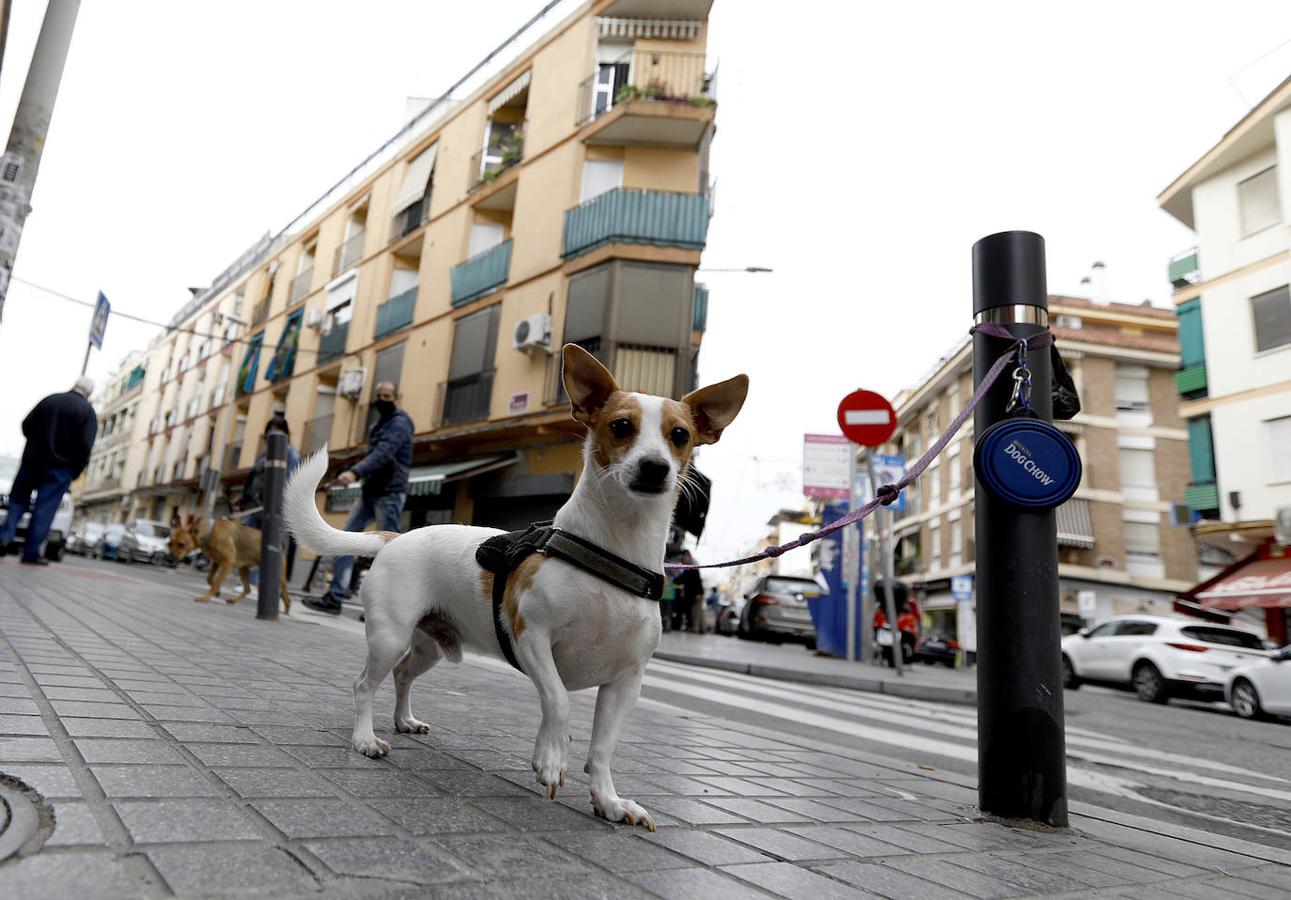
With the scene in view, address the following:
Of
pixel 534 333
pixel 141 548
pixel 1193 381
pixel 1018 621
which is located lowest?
pixel 1018 621

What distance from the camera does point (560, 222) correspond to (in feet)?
62.4

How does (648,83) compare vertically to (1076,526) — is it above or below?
above

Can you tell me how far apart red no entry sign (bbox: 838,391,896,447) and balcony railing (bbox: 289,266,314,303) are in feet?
88.9

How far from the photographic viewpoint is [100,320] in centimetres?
→ 1389

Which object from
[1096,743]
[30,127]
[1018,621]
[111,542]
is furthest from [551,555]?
[111,542]

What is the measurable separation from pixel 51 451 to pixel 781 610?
1436 cm

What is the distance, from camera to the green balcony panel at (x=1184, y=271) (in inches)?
997

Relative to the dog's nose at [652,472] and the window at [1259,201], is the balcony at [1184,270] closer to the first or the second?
the window at [1259,201]

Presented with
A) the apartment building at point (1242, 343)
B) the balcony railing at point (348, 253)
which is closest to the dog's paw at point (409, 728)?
the apartment building at point (1242, 343)

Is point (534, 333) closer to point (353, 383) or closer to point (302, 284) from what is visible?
point (353, 383)

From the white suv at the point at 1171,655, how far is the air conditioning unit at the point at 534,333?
12.1m

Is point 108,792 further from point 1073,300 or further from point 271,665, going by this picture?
point 1073,300

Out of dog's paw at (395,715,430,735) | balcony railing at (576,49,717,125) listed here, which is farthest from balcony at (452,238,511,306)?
dog's paw at (395,715,430,735)

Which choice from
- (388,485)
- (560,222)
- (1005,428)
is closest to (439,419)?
(560,222)
